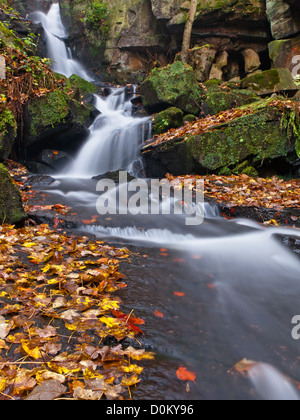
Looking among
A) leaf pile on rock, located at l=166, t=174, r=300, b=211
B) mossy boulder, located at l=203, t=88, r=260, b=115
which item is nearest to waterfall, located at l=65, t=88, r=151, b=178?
mossy boulder, located at l=203, t=88, r=260, b=115

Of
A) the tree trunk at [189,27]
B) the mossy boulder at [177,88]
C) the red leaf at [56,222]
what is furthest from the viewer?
the tree trunk at [189,27]

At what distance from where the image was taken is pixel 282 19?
11.1 metres

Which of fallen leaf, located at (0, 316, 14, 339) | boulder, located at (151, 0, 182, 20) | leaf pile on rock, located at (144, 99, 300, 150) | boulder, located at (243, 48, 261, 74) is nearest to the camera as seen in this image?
fallen leaf, located at (0, 316, 14, 339)

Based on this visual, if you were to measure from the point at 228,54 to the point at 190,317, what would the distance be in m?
15.4

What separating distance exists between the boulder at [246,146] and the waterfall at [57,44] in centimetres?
1149

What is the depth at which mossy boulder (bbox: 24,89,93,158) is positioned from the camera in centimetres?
796

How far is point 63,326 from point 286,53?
531 inches

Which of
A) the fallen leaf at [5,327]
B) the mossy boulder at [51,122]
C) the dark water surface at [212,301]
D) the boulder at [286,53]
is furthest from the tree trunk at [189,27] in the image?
the fallen leaf at [5,327]

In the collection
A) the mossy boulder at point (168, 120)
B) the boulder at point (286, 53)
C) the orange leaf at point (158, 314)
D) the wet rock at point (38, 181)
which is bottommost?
the orange leaf at point (158, 314)

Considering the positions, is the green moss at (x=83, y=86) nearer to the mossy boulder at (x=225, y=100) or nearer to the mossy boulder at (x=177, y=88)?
the mossy boulder at (x=177, y=88)

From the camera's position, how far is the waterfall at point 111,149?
29.5ft

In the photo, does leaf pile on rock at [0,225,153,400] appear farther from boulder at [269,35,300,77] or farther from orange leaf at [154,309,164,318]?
boulder at [269,35,300,77]

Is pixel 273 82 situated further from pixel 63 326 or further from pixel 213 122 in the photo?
pixel 63 326

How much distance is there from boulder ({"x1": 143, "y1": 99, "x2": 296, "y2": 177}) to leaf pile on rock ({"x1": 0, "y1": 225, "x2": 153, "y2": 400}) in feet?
14.9
